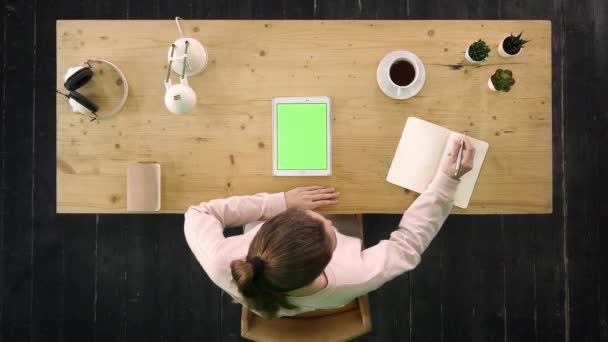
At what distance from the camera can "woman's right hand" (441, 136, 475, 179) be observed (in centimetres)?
115

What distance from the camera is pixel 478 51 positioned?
1153mm

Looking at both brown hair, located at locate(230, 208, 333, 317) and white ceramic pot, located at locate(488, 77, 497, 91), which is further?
white ceramic pot, located at locate(488, 77, 497, 91)

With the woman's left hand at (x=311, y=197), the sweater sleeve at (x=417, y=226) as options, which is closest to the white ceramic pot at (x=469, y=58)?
the sweater sleeve at (x=417, y=226)

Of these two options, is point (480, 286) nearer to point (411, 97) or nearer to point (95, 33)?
point (411, 97)

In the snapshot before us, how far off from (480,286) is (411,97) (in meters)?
1.23

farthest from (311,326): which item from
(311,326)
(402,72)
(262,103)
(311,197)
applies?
(402,72)

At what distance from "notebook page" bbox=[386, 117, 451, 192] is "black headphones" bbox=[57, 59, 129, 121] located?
0.91 metres

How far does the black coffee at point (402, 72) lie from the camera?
3.91ft

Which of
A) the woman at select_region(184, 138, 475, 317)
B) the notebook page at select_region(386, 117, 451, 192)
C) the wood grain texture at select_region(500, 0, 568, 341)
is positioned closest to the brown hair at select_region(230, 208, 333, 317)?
the woman at select_region(184, 138, 475, 317)

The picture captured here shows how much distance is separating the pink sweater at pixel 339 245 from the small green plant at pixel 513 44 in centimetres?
45

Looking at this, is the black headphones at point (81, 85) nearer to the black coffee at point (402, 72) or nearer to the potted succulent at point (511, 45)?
the black coffee at point (402, 72)

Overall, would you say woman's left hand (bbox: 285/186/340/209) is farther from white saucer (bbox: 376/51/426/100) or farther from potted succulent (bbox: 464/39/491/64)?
potted succulent (bbox: 464/39/491/64)

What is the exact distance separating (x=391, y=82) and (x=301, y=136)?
33cm

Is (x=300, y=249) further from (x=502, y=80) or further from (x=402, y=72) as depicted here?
(x=502, y=80)
